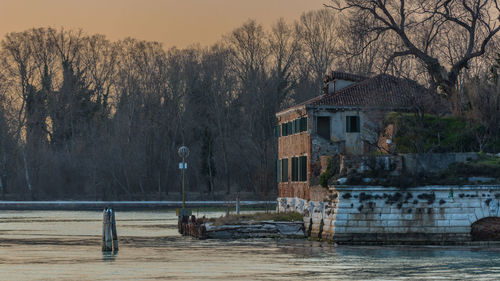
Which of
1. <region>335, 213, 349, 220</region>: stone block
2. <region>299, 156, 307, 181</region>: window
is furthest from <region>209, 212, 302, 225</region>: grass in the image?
<region>335, 213, 349, 220</region>: stone block

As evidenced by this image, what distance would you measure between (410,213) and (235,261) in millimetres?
7657

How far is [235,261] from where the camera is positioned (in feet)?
107

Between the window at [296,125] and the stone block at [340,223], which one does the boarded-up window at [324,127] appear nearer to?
the window at [296,125]

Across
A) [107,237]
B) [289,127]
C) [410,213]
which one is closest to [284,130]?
[289,127]

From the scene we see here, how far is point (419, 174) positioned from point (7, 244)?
54.8ft

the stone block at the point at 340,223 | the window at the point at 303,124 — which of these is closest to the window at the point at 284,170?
the window at the point at 303,124

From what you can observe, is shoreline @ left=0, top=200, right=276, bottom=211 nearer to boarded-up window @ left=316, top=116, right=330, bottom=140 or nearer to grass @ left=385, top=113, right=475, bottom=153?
boarded-up window @ left=316, top=116, right=330, bottom=140

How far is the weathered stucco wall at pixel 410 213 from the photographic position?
36.8 meters

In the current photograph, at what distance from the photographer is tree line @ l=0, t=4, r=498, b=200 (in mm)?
90875

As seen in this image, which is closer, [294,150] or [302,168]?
[302,168]

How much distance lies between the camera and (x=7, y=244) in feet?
140

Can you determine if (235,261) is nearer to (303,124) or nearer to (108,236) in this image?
(108,236)

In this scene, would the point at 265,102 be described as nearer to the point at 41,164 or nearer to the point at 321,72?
the point at 321,72

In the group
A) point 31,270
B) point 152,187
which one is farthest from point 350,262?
point 152,187
